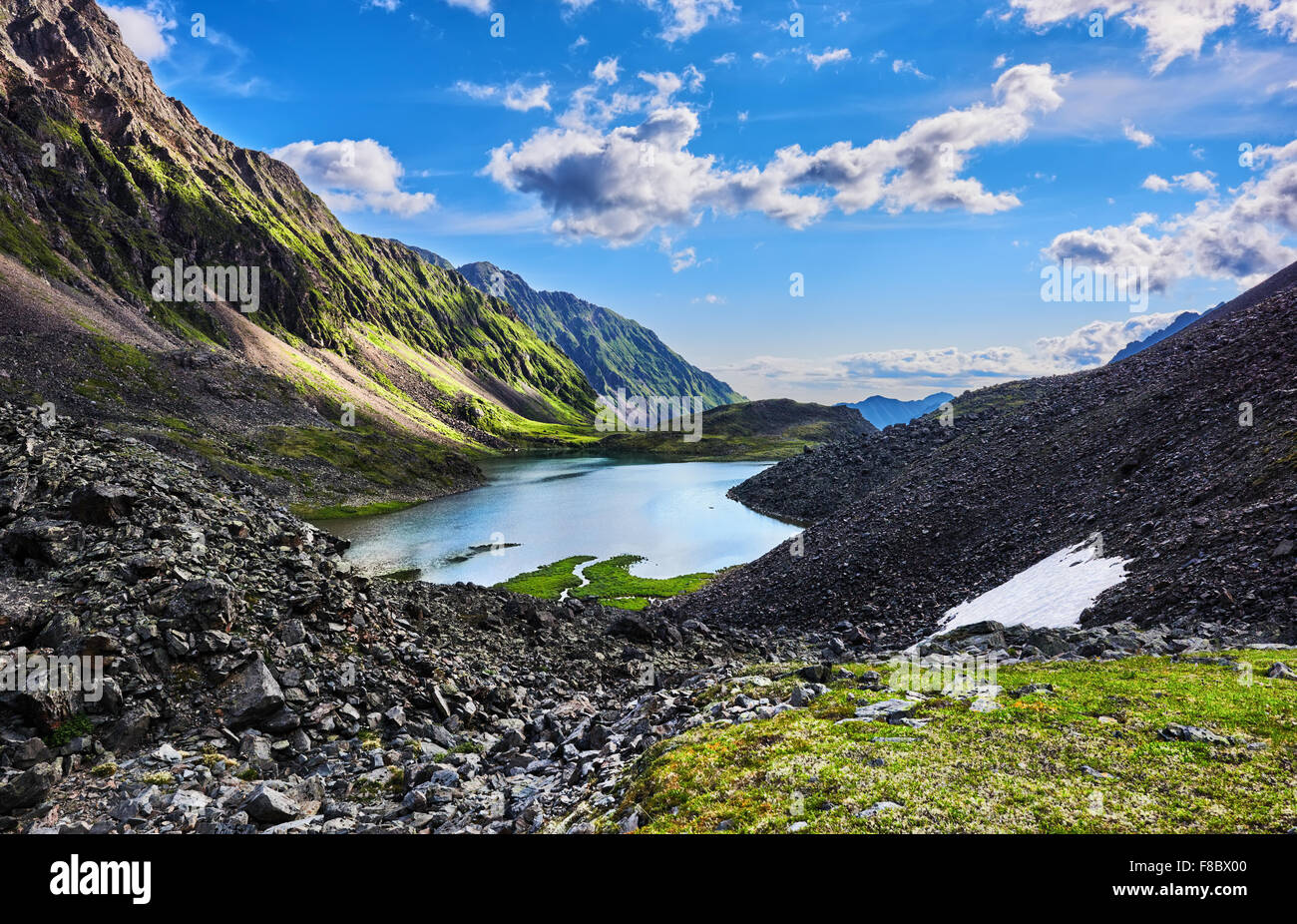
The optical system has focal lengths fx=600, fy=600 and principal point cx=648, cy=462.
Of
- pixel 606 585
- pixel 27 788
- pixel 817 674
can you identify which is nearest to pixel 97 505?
pixel 27 788

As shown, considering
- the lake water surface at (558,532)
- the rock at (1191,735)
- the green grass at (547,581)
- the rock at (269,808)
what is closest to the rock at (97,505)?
the rock at (269,808)

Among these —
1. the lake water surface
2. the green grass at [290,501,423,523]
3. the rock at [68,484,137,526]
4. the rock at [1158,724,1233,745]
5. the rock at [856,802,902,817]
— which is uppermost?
the rock at [68,484,137,526]

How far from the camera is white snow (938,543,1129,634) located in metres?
30.5

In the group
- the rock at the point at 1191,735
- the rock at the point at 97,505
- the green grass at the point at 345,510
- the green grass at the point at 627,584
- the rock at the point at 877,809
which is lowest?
the green grass at the point at 627,584

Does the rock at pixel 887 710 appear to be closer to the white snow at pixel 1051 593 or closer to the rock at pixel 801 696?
the rock at pixel 801 696

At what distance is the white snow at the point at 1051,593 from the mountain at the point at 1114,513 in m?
0.82

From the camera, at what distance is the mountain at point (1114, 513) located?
26.8 metres

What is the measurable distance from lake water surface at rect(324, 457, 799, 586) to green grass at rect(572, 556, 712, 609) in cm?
326

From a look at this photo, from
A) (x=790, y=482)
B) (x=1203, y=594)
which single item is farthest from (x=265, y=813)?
(x=790, y=482)

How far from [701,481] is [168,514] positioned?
136m

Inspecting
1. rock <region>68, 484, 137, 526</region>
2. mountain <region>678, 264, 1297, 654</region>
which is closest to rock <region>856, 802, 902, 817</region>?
mountain <region>678, 264, 1297, 654</region>

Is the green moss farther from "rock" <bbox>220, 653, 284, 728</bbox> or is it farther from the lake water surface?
the lake water surface
